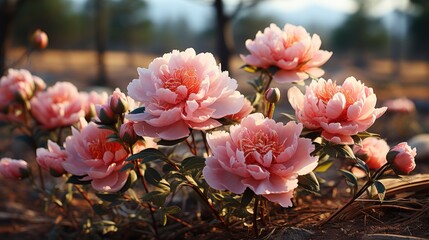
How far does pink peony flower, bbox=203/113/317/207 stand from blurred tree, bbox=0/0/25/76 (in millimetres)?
4805

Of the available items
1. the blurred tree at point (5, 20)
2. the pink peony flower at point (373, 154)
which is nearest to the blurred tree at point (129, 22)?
the blurred tree at point (5, 20)

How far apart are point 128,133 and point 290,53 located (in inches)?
22.0

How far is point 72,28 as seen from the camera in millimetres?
28078

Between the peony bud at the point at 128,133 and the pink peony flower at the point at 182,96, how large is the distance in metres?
0.05

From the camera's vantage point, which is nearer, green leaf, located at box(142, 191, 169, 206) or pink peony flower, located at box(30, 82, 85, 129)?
green leaf, located at box(142, 191, 169, 206)

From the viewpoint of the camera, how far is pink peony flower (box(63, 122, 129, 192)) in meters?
1.46

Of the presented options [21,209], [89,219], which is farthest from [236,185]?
[21,209]

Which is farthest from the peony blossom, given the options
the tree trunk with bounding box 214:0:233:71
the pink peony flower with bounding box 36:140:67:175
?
the tree trunk with bounding box 214:0:233:71

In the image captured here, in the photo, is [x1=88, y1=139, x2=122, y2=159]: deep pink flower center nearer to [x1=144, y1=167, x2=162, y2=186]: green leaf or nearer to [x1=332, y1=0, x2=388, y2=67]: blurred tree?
[x1=144, y1=167, x2=162, y2=186]: green leaf

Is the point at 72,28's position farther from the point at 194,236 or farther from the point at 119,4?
the point at 194,236

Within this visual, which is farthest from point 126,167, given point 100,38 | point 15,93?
point 100,38

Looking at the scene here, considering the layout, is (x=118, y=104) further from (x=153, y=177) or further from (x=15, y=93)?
(x=15, y=93)

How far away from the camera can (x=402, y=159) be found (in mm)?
1312

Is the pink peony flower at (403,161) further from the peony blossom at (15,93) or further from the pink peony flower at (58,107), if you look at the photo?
the peony blossom at (15,93)
